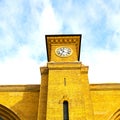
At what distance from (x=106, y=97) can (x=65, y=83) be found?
11.1ft

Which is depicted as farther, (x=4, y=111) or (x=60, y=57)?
(x=60, y=57)

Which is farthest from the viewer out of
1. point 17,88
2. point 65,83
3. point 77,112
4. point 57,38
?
point 57,38

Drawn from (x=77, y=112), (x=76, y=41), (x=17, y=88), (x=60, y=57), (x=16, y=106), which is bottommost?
(x=77, y=112)

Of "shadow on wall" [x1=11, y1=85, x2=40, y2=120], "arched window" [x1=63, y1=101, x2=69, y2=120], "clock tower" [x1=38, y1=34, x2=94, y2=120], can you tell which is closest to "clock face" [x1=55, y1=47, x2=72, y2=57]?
"clock tower" [x1=38, y1=34, x2=94, y2=120]

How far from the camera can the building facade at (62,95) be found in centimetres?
2077

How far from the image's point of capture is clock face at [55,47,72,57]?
2484 cm

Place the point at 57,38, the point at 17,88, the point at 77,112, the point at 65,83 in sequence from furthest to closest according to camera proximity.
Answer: the point at 57,38
the point at 17,88
the point at 65,83
the point at 77,112

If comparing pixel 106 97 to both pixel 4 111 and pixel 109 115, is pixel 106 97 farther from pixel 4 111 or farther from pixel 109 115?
pixel 4 111

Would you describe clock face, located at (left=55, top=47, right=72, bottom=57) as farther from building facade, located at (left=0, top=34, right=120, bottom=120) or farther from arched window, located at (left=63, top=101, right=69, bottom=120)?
arched window, located at (left=63, top=101, right=69, bottom=120)

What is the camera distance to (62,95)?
69.9 feet

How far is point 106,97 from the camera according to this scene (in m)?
23.5

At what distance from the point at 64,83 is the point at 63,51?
3682 millimetres

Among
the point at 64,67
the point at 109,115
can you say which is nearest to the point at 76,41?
the point at 64,67

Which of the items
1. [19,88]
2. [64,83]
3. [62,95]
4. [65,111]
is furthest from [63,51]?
[65,111]
